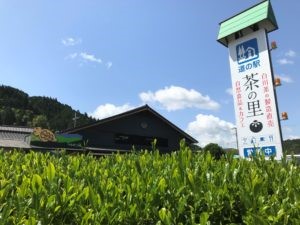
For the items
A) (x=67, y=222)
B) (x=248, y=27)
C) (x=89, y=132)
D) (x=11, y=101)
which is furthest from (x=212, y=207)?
(x=11, y=101)

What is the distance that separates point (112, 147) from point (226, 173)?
27.8m

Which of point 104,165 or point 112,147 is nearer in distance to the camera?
point 104,165

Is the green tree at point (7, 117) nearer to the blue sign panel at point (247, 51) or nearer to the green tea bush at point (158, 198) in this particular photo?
the blue sign panel at point (247, 51)

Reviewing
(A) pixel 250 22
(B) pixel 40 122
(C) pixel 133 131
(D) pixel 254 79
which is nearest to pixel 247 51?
(A) pixel 250 22

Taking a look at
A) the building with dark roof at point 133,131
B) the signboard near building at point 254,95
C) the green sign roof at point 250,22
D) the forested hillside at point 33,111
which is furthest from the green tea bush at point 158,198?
the forested hillside at point 33,111

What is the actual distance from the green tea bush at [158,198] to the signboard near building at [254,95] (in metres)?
8.17

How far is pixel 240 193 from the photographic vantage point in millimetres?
2256

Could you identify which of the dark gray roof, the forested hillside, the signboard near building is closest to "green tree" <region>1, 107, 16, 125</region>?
the forested hillside

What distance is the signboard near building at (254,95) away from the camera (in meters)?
10.6

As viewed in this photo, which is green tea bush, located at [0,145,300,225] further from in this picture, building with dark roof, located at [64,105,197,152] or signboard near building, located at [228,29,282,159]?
building with dark roof, located at [64,105,197,152]

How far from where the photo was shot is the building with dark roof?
97.0ft

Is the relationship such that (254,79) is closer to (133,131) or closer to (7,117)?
(133,131)

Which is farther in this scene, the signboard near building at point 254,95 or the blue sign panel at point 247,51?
the blue sign panel at point 247,51

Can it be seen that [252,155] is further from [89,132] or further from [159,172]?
[89,132]
